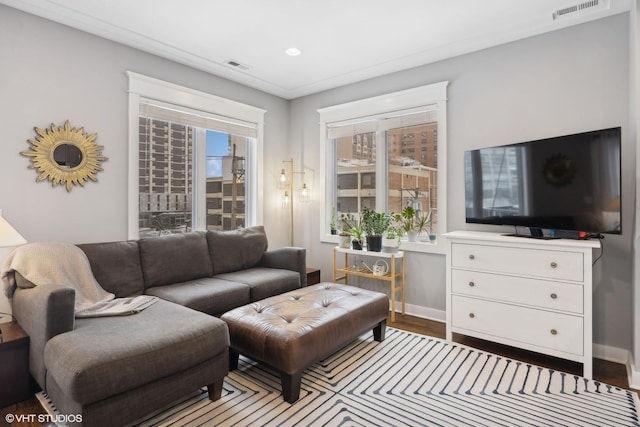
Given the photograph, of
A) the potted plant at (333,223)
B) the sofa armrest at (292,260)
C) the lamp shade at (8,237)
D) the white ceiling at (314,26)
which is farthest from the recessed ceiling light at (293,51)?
the lamp shade at (8,237)

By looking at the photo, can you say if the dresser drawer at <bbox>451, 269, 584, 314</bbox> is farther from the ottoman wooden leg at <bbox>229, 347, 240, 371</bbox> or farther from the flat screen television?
the ottoman wooden leg at <bbox>229, 347, 240, 371</bbox>

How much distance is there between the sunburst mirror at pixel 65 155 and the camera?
2.61 metres

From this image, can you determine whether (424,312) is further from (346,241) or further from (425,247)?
(346,241)

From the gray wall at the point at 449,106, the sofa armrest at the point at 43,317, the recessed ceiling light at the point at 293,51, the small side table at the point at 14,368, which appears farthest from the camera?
the recessed ceiling light at the point at 293,51

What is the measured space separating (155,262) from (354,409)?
201 centimetres

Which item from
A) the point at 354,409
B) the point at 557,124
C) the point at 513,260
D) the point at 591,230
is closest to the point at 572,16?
the point at 557,124

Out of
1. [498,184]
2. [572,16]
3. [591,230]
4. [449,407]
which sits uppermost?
[572,16]

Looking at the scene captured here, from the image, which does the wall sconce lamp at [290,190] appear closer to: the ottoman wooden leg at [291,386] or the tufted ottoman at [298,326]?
the tufted ottoman at [298,326]

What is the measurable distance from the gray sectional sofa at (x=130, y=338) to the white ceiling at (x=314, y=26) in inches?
69.6

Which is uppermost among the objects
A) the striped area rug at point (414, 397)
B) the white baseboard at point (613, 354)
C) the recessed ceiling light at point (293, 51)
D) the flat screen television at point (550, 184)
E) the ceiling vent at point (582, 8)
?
the recessed ceiling light at point (293, 51)

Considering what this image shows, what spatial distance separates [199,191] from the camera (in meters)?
3.79

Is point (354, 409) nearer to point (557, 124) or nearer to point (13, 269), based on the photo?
point (13, 269)

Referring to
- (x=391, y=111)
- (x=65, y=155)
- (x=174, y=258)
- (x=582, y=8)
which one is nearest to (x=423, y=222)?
(x=391, y=111)

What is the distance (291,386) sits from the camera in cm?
201
